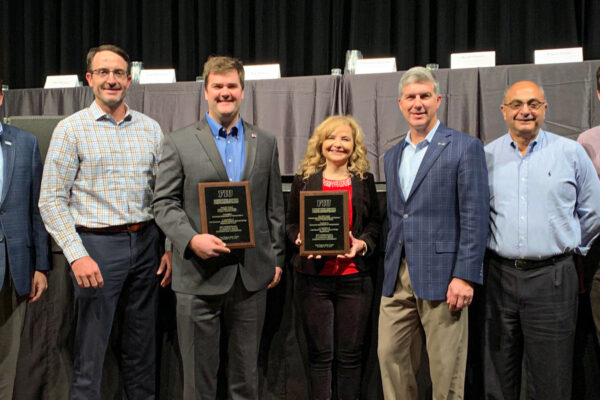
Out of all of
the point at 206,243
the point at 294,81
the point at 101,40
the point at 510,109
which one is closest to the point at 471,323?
the point at 510,109

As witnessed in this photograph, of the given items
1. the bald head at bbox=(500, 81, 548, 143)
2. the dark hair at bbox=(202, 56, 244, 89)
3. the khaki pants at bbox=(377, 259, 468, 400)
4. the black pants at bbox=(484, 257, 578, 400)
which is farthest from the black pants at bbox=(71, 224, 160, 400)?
the bald head at bbox=(500, 81, 548, 143)

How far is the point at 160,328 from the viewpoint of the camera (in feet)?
9.89

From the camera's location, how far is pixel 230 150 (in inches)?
96.0

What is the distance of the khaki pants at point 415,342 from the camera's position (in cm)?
240

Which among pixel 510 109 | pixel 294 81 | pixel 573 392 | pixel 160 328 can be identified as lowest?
pixel 573 392

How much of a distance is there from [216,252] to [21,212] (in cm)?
99

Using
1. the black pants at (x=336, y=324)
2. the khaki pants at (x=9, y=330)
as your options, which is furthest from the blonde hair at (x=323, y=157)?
the khaki pants at (x=9, y=330)

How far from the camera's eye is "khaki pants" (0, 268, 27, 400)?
2549mm

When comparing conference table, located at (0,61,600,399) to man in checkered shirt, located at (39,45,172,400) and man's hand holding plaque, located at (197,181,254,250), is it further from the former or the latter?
man's hand holding plaque, located at (197,181,254,250)

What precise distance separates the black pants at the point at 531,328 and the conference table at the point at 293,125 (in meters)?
0.31

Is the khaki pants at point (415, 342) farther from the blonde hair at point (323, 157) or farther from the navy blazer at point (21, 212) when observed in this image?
the navy blazer at point (21, 212)

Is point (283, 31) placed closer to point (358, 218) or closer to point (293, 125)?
point (293, 125)

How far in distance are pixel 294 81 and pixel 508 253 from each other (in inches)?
98.0

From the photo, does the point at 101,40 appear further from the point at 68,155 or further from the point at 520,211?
the point at 520,211
